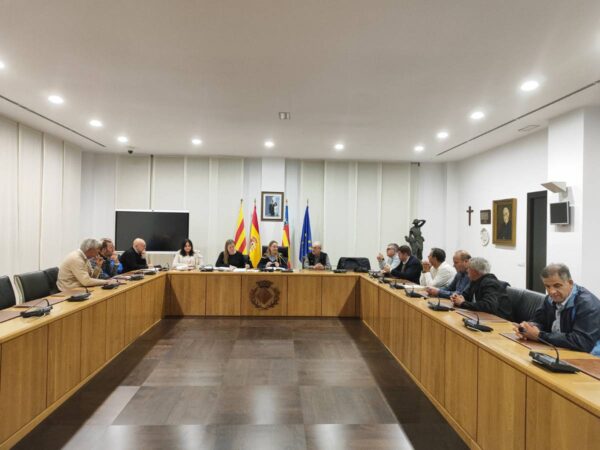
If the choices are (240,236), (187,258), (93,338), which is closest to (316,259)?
(240,236)

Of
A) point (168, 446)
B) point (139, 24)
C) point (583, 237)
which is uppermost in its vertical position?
point (139, 24)

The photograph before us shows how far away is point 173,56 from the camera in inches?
136

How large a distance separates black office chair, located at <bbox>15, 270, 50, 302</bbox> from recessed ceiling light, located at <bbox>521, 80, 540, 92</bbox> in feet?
17.7

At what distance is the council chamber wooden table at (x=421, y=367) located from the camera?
1677 millimetres

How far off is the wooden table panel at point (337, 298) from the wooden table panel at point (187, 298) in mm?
1872

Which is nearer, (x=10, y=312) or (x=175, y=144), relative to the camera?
(x=10, y=312)

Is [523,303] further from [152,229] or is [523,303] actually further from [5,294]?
[152,229]

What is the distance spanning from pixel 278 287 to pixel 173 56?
3638mm

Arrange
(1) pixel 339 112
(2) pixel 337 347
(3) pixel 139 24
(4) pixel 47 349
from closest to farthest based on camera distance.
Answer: (4) pixel 47 349 → (3) pixel 139 24 → (2) pixel 337 347 → (1) pixel 339 112

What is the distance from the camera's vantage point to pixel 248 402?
3057mm

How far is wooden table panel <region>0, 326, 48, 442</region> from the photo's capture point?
2.21 metres

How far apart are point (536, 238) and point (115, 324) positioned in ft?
19.6

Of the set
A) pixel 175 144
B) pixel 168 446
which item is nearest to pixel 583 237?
pixel 168 446

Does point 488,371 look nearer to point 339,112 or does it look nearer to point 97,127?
point 339,112
